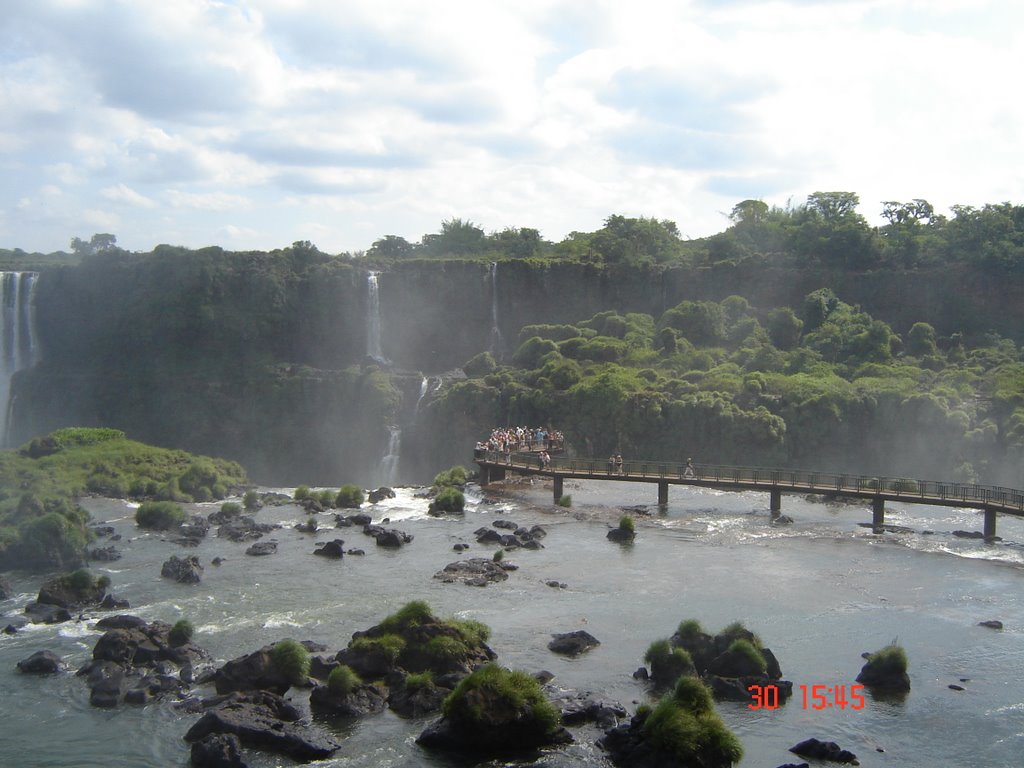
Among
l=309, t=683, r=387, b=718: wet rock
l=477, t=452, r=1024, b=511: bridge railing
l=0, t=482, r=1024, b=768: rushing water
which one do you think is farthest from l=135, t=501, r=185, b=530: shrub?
l=309, t=683, r=387, b=718: wet rock

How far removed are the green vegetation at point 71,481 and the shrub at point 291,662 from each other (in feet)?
62.0

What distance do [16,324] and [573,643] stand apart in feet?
276

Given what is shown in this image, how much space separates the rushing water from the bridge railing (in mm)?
1805

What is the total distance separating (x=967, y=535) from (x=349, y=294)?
66.3 metres

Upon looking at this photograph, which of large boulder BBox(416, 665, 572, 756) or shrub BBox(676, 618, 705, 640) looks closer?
large boulder BBox(416, 665, 572, 756)

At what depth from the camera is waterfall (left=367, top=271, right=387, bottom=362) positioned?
101500 mm

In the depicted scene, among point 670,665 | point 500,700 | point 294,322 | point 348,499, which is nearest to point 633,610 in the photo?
point 670,665

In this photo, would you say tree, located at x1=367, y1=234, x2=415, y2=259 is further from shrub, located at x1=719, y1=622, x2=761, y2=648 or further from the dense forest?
shrub, located at x1=719, y1=622, x2=761, y2=648

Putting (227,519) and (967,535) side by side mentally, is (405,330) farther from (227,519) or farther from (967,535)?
(967,535)

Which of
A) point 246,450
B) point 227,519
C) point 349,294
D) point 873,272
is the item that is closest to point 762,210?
point 873,272

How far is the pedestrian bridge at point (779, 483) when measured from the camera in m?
49.4

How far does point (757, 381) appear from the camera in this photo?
74.2 meters

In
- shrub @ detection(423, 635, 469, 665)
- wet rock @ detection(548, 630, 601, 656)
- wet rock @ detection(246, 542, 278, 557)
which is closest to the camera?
shrub @ detection(423, 635, 469, 665)
